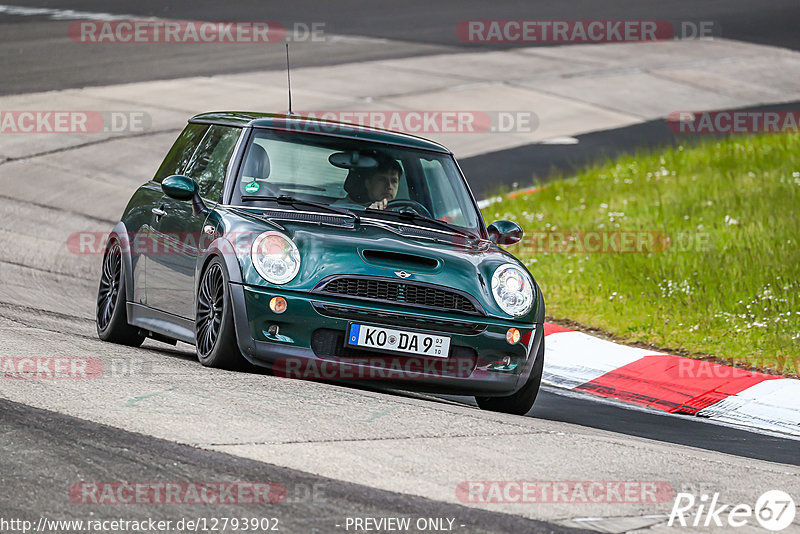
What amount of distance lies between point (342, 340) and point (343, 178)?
1306mm

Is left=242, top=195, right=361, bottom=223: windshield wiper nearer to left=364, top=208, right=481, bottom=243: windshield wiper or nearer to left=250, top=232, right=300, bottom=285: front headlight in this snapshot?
left=364, top=208, right=481, bottom=243: windshield wiper

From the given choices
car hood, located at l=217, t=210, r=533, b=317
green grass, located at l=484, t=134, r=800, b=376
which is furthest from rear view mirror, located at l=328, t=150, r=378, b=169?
green grass, located at l=484, t=134, r=800, b=376

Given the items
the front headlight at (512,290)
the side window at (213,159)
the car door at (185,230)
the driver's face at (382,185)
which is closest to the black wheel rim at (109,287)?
the car door at (185,230)

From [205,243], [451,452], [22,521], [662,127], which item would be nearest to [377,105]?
[662,127]

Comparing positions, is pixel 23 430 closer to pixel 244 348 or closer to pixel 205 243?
pixel 244 348

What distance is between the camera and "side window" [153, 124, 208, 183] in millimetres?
8555

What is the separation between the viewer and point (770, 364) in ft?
30.4

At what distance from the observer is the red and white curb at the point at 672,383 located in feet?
27.1

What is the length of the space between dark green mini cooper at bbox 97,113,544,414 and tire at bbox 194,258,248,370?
12 millimetres

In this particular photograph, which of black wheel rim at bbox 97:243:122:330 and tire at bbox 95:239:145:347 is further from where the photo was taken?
black wheel rim at bbox 97:243:122:330

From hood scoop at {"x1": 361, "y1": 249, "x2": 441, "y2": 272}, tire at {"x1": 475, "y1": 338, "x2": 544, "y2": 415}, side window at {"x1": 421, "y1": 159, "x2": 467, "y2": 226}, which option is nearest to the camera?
hood scoop at {"x1": 361, "y1": 249, "x2": 441, "y2": 272}

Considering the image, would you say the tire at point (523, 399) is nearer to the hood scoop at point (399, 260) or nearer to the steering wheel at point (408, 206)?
the hood scoop at point (399, 260)

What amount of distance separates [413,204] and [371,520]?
3.61 m

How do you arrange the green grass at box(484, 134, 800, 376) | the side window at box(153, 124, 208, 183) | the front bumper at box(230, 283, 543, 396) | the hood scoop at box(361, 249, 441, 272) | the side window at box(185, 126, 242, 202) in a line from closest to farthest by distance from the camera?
the front bumper at box(230, 283, 543, 396)
the hood scoop at box(361, 249, 441, 272)
the side window at box(185, 126, 242, 202)
the side window at box(153, 124, 208, 183)
the green grass at box(484, 134, 800, 376)
